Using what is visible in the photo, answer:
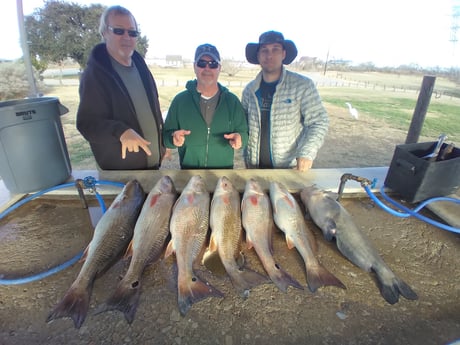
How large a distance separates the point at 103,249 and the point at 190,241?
493 millimetres

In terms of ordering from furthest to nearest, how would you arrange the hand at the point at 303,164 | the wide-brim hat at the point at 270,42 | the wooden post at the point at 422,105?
the wooden post at the point at 422,105 → the wide-brim hat at the point at 270,42 → the hand at the point at 303,164

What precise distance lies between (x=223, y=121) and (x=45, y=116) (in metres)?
1.48

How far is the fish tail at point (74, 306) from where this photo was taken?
113 cm

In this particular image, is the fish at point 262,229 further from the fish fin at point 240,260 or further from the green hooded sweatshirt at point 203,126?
the green hooded sweatshirt at point 203,126

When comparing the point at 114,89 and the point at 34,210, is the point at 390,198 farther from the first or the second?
the point at 34,210

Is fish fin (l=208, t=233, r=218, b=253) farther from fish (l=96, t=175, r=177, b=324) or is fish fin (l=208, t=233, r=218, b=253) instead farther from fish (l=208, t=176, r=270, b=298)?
fish (l=96, t=175, r=177, b=324)

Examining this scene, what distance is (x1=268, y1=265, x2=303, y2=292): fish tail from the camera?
1.32 metres

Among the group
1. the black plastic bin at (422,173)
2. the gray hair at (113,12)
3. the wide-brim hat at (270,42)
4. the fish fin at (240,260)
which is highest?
the gray hair at (113,12)

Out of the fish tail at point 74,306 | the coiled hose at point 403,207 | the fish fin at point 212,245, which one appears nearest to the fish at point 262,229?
the fish fin at point 212,245

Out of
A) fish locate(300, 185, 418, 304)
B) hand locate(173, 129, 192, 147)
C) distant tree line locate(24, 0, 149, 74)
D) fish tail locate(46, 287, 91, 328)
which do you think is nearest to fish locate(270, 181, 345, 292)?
fish locate(300, 185, 418, 304)

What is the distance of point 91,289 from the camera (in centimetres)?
127

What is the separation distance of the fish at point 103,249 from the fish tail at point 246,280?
2.33 feet

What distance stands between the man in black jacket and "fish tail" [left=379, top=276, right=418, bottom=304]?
1.83 metres

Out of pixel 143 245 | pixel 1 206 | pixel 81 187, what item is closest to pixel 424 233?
pixel 143 245
